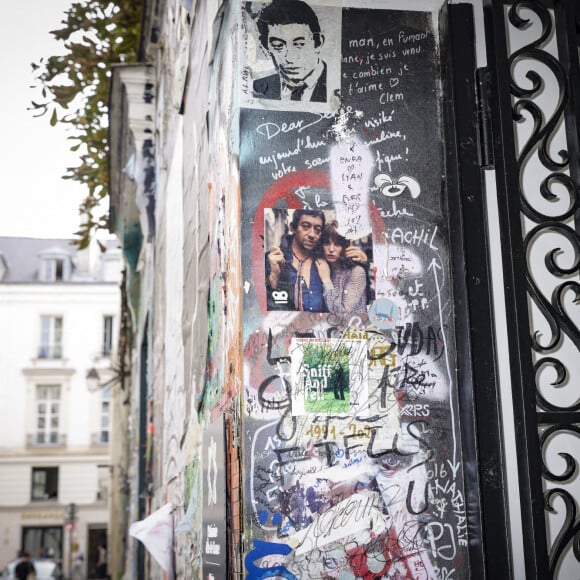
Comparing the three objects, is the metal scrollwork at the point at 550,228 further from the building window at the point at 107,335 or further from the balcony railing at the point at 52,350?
the balcony railing at the point at 52,350

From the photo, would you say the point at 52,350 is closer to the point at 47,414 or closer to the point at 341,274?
the point at 47,414

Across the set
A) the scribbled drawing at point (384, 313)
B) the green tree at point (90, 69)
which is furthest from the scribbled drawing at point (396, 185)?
the green tree at point (90, 69)

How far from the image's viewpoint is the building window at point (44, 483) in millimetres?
40844

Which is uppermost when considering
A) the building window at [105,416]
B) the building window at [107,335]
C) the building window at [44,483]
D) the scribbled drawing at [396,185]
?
the building window at [107,335]

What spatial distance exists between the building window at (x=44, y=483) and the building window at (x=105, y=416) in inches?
100

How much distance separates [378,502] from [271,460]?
18.5 inches

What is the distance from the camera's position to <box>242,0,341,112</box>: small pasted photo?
3.79m

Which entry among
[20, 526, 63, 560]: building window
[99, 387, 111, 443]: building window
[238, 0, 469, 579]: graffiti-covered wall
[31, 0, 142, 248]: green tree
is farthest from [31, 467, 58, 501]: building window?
[238, 0, 469, 579]: graffiti-covered wall

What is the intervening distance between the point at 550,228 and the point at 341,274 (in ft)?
3.05

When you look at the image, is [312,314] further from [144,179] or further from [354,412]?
[144,179]

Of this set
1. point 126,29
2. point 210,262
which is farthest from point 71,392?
point 210,262

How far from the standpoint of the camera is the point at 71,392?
42.1 metres

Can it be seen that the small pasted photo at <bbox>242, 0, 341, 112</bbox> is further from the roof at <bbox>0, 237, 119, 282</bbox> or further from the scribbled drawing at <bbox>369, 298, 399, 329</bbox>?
the roof at <bbox>0, 237, 119, 282</bbox>

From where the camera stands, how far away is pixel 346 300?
371 centimetres
